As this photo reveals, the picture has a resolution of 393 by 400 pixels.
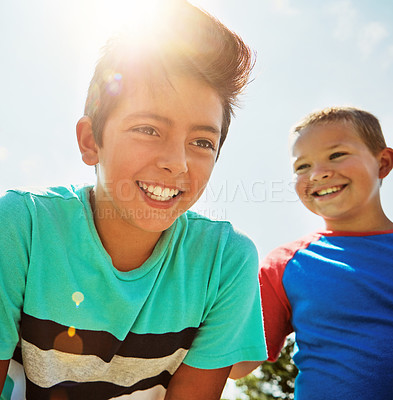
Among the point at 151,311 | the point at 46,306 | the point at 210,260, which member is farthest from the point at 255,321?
the point at 46,306

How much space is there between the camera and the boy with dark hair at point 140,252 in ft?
5.68

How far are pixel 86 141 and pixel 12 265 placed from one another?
774 millimetres

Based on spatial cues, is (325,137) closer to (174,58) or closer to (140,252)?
(174,58)

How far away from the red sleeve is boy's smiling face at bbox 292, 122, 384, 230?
0.33m

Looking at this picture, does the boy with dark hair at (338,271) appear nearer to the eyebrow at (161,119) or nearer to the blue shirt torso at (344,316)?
the blue shirt torso at (344,316)

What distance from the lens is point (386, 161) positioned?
308 centimetres

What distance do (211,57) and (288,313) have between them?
1.80 metres

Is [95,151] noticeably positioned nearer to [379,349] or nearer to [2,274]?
[2,274]

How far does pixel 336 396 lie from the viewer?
2.12 metres

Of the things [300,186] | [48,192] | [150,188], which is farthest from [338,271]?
[48,192]

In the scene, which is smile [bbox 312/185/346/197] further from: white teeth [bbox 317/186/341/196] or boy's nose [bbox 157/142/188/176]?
boy's nose [bbox 157/142/188/176]

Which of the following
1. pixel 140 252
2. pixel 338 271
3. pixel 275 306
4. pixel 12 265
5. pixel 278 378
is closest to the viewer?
pixel 12 265

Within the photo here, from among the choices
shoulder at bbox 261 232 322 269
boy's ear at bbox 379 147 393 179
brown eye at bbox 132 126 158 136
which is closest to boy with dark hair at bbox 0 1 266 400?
brown eye at bbox 132 126 158 136

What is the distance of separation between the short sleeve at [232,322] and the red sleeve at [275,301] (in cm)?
53
